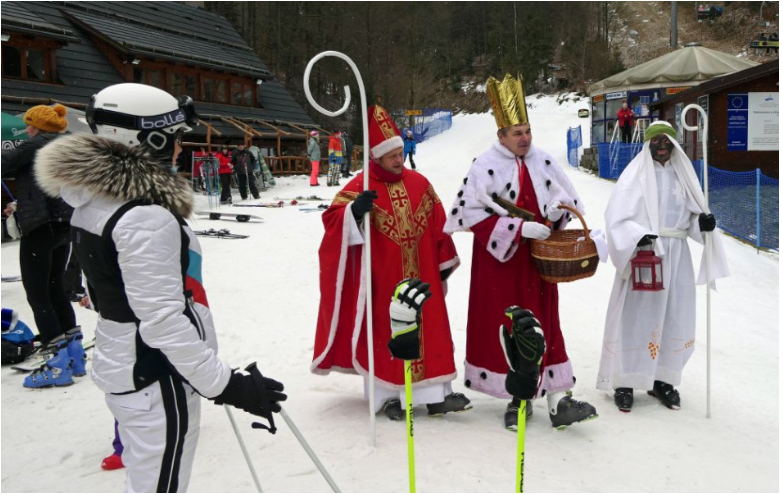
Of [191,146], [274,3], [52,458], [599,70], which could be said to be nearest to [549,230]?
[52,458]

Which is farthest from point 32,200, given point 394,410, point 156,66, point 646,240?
point 156,66

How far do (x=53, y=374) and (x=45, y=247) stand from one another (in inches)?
39.3

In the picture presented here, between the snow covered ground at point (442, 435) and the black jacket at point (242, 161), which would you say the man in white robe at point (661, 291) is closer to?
the snow covered ground at point (442, 435)

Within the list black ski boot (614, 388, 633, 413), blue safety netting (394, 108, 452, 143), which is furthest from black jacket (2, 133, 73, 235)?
blue safety netting (394, 108, 452, 143)

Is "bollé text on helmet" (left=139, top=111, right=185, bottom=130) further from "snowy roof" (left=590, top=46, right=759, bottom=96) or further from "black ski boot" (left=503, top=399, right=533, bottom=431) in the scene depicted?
"snowy roof" (left=590, top=46, right=759, bottom=96)

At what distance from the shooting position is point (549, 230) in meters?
4.07

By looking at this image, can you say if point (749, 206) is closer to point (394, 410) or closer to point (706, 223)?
point (706, 223)

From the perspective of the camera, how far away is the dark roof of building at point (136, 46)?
17875 millimetres

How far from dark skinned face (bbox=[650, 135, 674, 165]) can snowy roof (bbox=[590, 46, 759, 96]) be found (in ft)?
57.7

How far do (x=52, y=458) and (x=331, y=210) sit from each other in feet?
7.16

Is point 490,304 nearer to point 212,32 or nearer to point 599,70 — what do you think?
point 212,32

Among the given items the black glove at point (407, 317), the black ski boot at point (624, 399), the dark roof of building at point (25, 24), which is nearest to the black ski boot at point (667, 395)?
the black ski boot at point (624, 399)

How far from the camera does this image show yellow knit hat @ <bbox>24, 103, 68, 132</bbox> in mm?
5027

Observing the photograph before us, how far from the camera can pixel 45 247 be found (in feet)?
17.0
